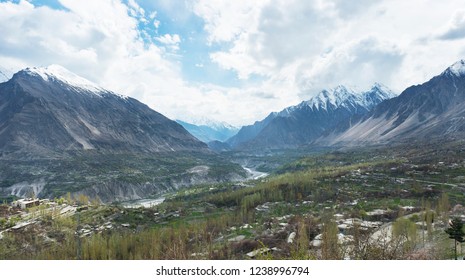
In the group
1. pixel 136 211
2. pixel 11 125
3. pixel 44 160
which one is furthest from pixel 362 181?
pixel 11 125

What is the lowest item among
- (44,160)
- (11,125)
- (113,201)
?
(113,201)

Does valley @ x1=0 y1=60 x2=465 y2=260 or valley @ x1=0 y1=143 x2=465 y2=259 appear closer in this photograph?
valley @ x1=0 y1=143 x2=465 y2=259

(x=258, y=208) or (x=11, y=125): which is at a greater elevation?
(x=11, y=125)

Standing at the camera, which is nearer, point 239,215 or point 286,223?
point 286,223

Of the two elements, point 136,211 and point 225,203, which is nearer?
point 136,211

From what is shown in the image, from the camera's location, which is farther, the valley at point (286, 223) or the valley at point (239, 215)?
the valley at point (239, 215)

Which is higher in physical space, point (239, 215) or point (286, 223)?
point (286, 223)

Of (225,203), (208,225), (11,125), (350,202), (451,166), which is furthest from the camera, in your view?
(11,125)
